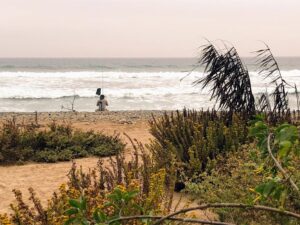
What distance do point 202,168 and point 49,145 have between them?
4135 mm

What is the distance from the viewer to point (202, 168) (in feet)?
22.6

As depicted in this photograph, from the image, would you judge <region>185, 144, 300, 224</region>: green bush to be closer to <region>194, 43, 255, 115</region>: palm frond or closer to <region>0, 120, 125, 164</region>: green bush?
<region>194, 43, 255, 115</region>: palm frond

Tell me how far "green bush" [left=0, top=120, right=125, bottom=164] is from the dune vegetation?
0.04m

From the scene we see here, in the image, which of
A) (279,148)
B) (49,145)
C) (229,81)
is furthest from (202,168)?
(279,148)

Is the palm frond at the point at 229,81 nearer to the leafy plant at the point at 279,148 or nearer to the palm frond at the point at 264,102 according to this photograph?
the palm frond at the point at 264,102

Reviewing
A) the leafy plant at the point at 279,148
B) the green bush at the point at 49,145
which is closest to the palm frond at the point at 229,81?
the green bush at the point at 49,145

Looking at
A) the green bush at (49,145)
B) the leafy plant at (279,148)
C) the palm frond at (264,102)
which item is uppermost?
the leafy plant at (279,148)

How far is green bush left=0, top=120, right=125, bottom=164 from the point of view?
9461 millimetres

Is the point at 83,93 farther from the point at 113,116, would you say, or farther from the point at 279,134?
the point at 279,134

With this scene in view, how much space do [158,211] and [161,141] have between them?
401cm

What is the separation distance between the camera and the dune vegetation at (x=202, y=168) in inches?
139

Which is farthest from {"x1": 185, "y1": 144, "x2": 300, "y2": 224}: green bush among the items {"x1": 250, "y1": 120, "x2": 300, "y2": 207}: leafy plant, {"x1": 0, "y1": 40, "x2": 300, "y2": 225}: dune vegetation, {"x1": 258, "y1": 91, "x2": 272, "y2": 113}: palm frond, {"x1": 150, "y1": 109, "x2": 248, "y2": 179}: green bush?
{"x1": 258, "y1": 91, "x2": 272, "y2": 113}: palm frond

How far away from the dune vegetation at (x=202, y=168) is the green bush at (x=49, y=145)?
43 millimetres

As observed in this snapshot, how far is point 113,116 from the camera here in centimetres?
1762
